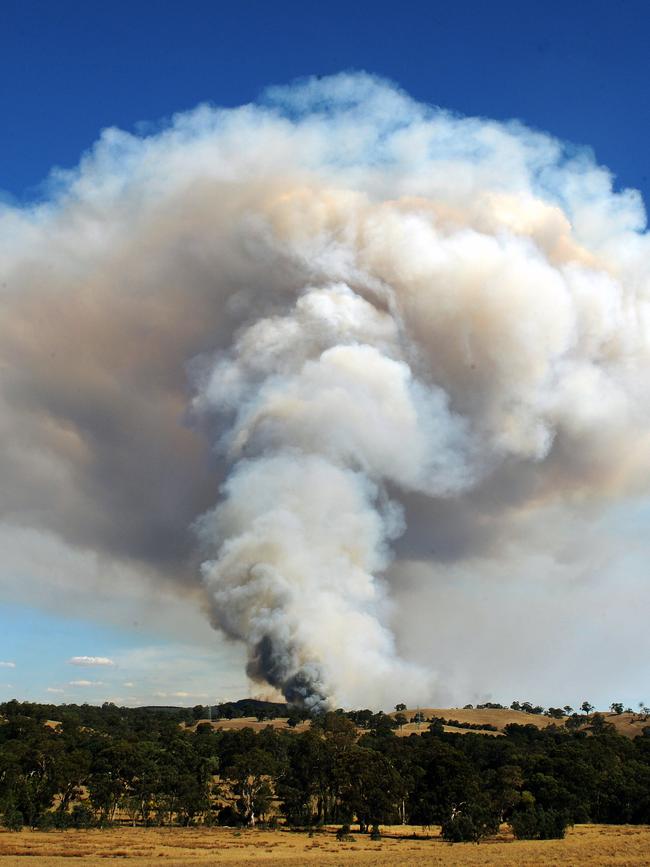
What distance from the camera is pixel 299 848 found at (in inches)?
2056

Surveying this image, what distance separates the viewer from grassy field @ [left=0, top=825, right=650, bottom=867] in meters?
42.9

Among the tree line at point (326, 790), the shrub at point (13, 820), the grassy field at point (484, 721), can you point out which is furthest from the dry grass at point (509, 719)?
the shrub at point (13, 820)

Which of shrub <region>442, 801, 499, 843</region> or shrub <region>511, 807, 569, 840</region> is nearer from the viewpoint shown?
shrub <region>442, 801, 499, 843</region>

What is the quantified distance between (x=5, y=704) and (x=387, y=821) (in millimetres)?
115620

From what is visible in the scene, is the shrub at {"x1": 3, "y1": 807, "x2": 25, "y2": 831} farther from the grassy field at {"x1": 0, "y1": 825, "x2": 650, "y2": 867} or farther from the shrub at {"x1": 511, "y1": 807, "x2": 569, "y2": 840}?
the shrub at {"x1": 511, "y1": 807, "x2": 569, "y2": 840}

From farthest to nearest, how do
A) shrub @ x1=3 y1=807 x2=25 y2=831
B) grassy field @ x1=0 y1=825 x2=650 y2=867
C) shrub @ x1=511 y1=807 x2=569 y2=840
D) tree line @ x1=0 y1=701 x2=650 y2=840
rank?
tree line @ x1=0 y1=701 x2=650 y2=840, shrub @ x1=3 y1=807 x2=25 y2=831, shrub @ x1=511 y1=807 x2=569 y2=840, grassy field @ x1=0 y1=825 x2=650 y2=867

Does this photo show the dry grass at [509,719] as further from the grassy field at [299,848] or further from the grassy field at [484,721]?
the grassy field at [299,848]

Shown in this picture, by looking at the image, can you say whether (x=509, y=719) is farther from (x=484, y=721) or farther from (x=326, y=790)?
(x=326, y=790)

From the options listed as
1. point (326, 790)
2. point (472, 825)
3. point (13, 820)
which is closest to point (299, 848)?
point (472, 825)

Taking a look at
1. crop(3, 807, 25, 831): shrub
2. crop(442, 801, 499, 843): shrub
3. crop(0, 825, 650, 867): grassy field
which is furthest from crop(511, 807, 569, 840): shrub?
crop(3, 807, 25, 831): shrub

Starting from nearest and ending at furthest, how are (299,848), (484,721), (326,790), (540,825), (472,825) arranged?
(299,848) → (472,825) → (540,825) → (326,790) → (484,721)

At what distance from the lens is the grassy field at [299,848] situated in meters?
42.9

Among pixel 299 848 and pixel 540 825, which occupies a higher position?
pixel 540 825

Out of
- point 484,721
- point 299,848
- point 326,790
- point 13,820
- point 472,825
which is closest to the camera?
point 299,848
